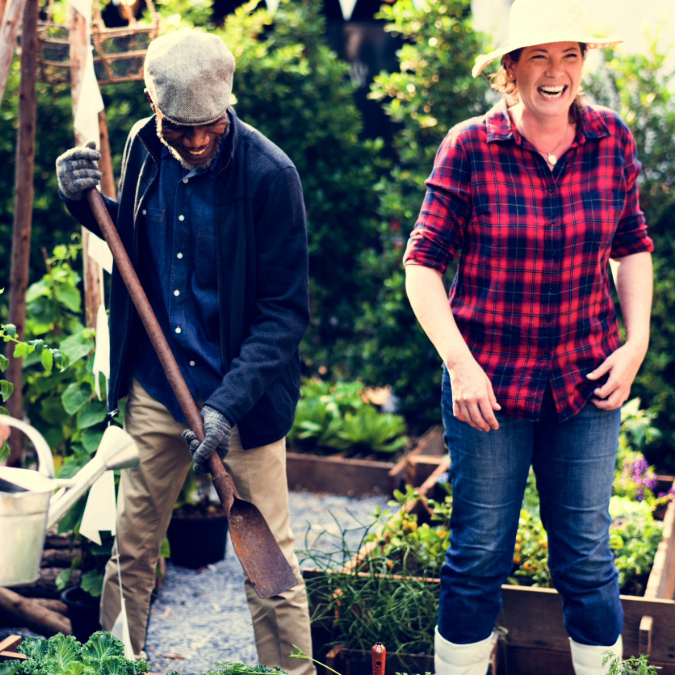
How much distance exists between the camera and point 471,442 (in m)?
2.21

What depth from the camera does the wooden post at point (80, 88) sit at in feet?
9.80

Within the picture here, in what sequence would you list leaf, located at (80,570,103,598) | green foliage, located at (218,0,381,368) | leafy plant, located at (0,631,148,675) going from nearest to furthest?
leafy plant, located at (0,631,148,675)
leaf, located at (80,570,103,598)
green foliage, located at (218,0,381,368)

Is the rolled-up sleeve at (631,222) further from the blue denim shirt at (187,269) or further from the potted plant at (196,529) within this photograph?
the potted plant at (196,529)

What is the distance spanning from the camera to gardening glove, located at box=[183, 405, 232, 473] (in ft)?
6.89

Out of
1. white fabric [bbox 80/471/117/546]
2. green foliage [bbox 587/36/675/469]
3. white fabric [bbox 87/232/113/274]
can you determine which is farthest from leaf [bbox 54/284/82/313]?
green foliage [bbox 587/36/675/469]

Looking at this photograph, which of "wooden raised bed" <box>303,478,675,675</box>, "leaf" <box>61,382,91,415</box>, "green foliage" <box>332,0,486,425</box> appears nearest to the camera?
"wooden raised bed" <box>303,478,675,675</box>

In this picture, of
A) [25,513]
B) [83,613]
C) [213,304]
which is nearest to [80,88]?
[213,304]

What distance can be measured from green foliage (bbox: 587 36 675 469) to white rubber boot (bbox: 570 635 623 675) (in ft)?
8.24

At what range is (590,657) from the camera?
221 centimetres

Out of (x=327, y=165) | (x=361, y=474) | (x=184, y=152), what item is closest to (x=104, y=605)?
(x=184, y=152)

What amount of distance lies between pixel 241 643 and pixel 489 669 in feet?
3.26

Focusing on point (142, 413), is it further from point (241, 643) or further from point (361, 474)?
point (361, 474)

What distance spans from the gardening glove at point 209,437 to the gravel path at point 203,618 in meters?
0.72

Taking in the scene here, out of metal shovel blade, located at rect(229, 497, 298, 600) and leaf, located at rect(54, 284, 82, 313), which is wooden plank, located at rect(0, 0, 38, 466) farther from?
metal shovel blade, located at rect(229, 497, 298, 600)
